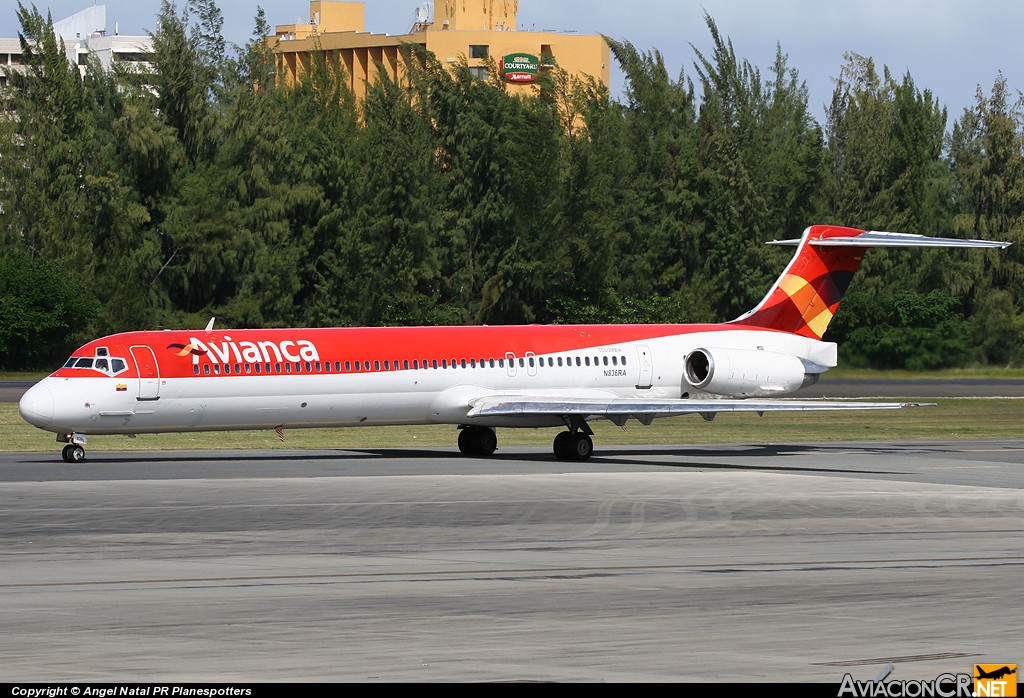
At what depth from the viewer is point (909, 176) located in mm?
86000

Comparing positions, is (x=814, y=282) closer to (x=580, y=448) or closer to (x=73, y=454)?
(x=580, y=448)

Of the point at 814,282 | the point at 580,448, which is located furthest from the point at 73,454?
the point at 814,282

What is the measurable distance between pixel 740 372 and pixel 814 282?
4.40 m

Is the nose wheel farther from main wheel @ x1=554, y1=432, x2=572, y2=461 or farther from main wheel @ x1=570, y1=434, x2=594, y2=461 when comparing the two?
main wheel @ x1=570, y1=434, x2=594, y2=461

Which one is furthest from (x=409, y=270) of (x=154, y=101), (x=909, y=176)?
(x=909, y=176)

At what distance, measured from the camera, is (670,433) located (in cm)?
4412

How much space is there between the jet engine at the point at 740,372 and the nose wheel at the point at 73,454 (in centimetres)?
Answer: 1371

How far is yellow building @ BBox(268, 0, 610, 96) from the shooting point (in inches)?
4889

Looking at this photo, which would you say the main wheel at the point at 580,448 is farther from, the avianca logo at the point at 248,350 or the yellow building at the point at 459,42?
the yellow building at the point at 459,42

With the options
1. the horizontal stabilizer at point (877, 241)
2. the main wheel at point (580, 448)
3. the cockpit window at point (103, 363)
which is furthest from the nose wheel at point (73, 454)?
the horizontal stabilizer at point (877, 241)

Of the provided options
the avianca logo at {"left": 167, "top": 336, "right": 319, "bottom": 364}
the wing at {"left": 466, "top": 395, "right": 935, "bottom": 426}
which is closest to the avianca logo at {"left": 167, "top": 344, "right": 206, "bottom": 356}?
the avianca logo at {"left": 167, "top": 336, "right": 319, "bottom": 364}

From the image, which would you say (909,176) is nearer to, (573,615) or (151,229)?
(151,229)

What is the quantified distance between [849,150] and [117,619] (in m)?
78.0

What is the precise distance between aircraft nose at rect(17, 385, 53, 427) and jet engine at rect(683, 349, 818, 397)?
1434cm
